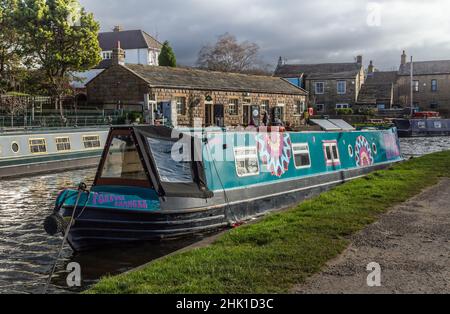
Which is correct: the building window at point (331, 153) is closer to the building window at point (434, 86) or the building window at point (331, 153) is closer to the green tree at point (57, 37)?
the green tree at point (57, 37)

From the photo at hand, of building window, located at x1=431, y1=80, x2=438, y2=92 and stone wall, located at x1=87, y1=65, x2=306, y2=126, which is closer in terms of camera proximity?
stone wall, located at x1=87, y1=65, x2=306, y2=126

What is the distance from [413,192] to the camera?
11078 millimetres

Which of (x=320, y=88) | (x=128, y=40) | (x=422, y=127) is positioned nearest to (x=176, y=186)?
(x=422, y=127)

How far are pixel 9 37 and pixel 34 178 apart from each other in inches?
804

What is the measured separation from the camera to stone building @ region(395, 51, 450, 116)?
62375mm

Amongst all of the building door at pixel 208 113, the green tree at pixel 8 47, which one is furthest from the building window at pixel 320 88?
the green tree at pixel 8 47

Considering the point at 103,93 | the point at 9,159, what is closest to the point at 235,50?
the point at 103,93

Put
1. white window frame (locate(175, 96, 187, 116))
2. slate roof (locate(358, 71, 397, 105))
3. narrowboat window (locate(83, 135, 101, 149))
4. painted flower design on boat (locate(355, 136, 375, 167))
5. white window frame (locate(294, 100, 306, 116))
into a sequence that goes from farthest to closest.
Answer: slate roof (locate(358, 71, 397, 105)), white window frame (locate(294, 100, 306, 116)), white window frame (locate(175, 96, 187, 116)), narrowboat window (locate(83, 135, 101, 149)), painted flower design on boat (locate(355, 136, 375, 167))

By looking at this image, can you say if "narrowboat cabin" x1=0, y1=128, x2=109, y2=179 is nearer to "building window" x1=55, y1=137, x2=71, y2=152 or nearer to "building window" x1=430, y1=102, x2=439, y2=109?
"building window" x1=55, y1=137, x2=71, y2=152

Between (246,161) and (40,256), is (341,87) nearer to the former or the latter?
(246,161)

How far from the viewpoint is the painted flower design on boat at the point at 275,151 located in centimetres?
1175

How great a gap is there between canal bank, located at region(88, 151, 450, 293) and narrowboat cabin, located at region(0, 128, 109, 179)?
43.0ft

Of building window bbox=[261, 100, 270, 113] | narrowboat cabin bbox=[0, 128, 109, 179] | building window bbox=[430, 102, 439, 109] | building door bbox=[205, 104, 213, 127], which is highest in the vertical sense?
building window bbox=[430, 102, 439, 109]

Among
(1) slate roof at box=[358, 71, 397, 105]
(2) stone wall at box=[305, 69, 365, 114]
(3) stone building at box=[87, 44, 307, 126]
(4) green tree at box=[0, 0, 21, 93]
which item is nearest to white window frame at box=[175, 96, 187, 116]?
(3) stone building at box=[87, 44, 307, 126]
